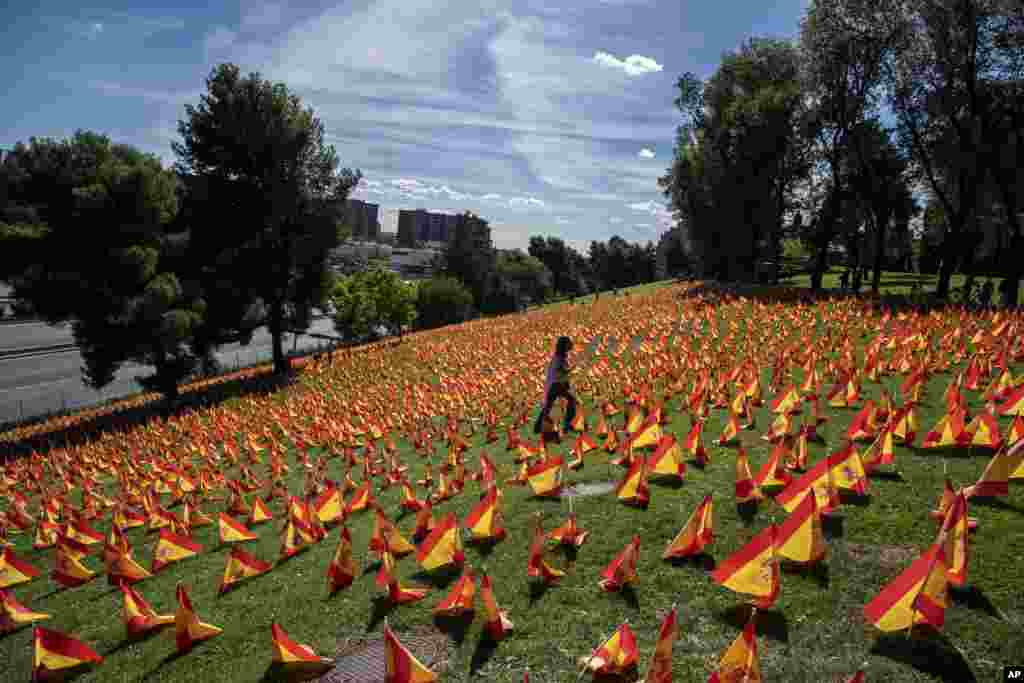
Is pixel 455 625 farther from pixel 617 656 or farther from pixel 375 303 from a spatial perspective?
pixel 375 303

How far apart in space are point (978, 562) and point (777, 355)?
35.4ft

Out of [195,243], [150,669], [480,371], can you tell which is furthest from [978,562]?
[195,243]

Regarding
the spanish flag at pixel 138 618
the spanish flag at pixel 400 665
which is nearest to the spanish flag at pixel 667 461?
the spanish flag at pixel 400 665

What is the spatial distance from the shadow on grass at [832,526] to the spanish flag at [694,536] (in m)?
1.31

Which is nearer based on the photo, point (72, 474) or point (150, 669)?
point (150, 669)

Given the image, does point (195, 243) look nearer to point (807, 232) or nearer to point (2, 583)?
point (2, 583)

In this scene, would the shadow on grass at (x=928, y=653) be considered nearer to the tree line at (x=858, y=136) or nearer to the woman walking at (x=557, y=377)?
the woman walking at (x=557, y=377)

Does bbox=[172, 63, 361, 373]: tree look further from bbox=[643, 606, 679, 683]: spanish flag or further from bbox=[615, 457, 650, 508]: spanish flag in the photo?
bbox=[643, 606, 679, 683]: spanish flag

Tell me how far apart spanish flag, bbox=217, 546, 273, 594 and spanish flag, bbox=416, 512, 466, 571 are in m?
2.51

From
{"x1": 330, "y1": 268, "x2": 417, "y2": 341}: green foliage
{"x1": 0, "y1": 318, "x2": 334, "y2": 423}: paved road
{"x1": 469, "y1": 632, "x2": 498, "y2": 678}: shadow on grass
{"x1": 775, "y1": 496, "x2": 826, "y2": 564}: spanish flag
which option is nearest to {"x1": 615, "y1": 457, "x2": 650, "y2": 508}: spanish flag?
{"x1": 775, "y1": 496, "x2": 826, "y2": 564}: spanish flag

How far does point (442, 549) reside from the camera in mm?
7062

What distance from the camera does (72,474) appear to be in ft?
52.8

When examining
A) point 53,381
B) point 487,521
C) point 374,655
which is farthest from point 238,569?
point 53,381

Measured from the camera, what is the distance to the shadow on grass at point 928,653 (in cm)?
429
